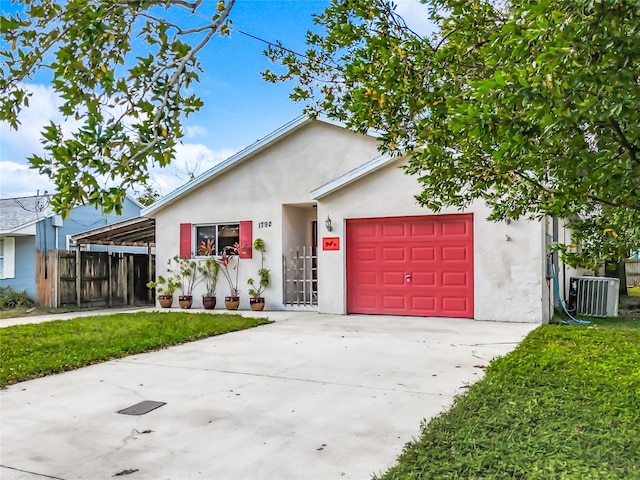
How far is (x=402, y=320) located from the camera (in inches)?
387

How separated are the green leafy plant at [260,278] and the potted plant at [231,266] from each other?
0.48 meters

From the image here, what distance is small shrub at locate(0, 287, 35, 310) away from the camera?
1426cm

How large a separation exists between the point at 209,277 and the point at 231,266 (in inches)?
29.3

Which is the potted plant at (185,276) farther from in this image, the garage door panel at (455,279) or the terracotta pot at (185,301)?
the garage door panel at (455,279)

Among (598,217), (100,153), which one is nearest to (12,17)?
(100,153)

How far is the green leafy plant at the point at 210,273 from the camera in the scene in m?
12.8

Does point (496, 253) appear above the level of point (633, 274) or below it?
above

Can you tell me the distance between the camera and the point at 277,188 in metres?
12.4

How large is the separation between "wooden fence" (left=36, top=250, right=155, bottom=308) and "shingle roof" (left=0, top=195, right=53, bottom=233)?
2169 mm

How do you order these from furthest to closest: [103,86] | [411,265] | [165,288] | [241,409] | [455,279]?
1. [165,288]
2. [411,265]
3. [455,279]
4. [241,409]
5. [103,86]

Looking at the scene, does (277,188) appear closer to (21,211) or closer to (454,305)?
(454,305)

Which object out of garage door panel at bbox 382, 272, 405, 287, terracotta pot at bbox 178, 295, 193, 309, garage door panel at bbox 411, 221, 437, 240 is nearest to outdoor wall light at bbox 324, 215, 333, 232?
garage door panel at bbox 382, 272, 405, 287

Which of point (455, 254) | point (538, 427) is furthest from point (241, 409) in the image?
point (455, 254)

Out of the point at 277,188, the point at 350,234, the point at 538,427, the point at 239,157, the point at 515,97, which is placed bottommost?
the point at 538,427
